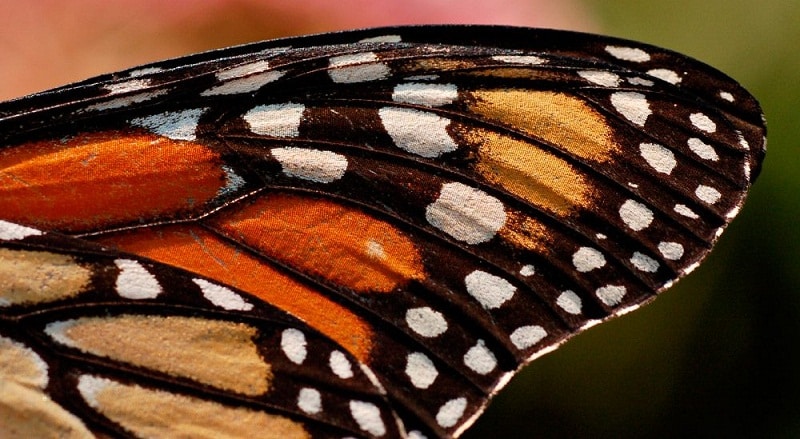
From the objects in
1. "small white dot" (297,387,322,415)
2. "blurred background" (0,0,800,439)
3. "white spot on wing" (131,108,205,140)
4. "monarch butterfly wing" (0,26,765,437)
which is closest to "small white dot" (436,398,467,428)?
"monarch butterfly wing" (0,26,765,437)

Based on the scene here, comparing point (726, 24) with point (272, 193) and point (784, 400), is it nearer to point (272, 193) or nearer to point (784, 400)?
point (784, 400)

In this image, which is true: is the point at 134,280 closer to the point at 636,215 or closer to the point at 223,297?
the point at 223,297

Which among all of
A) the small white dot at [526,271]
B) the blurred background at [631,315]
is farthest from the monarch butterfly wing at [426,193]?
A: the blurred background at [631,315]

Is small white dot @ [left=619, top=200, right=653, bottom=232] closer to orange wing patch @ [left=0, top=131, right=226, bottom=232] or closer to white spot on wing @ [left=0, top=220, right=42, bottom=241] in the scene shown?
orange wing patch @ [left=0, top=131, right=226, bottom=232]

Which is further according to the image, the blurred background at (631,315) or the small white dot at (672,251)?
the blurred background at (631,315)

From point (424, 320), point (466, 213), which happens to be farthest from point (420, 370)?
point (466, 213)

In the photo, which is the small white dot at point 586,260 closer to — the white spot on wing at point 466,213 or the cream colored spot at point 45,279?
the white spot on wing at point 466,213
